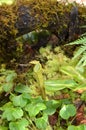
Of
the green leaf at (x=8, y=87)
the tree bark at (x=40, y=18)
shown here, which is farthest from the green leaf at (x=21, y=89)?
the tree bark at (x=40, y=18)

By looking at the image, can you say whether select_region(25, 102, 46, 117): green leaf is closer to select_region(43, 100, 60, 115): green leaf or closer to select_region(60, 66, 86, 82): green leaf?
select_region(43, 100, 60, 115): green leaf

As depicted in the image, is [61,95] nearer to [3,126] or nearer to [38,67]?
[38,67]

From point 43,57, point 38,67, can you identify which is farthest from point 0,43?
point 38,67

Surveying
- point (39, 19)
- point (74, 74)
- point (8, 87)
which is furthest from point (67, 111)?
point (39, 19)

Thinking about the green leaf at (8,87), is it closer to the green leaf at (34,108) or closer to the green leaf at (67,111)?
the green leaf at (34,108)

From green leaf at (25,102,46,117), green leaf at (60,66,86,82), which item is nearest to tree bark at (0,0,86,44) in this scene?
green leaf at (60,66,86,82)
